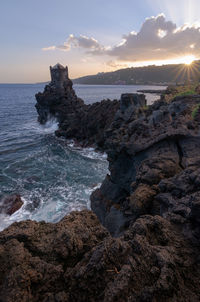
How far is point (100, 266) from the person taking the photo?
382 centimetres

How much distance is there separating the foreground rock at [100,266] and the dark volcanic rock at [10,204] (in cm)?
1711

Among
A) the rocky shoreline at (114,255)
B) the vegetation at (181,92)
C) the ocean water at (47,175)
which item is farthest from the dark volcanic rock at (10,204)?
the vegetation at (181,92)

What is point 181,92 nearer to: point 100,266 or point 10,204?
point 100,266

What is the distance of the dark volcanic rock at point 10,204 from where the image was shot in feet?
65.0

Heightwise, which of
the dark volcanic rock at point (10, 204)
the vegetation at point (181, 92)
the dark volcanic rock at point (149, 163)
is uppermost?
the vegetation at point (181, 92)

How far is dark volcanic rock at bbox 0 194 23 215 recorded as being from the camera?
65.0 feet

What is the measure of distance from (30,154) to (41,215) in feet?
66.5

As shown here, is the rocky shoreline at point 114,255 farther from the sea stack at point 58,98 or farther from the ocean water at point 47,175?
the sea stack at point 58,98

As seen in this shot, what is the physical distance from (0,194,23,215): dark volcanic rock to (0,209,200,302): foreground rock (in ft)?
56.1

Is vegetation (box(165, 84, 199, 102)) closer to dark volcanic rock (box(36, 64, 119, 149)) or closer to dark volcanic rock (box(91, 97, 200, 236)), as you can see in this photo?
dark volcanic rock (box(91, 97, 200, 236))

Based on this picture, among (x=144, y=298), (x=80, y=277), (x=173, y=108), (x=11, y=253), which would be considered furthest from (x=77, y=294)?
(x=173, y=108)

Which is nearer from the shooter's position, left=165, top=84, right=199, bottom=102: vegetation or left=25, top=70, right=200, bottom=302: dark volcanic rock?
left=25, top=70, right=200, bottom=302: dark volcanic rock

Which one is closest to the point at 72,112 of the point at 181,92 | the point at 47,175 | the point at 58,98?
the point at 58,98

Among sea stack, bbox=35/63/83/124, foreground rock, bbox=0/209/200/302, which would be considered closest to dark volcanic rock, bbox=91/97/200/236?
foreground rock, bbox=0/209/200/302
